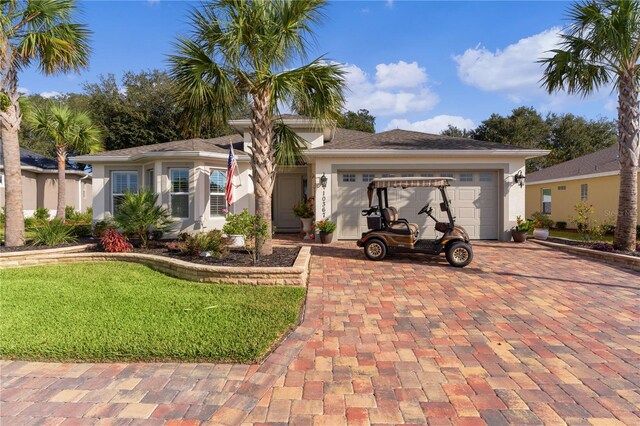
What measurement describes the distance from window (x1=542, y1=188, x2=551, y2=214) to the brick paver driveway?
15.7 metres

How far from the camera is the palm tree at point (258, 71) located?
647 cm

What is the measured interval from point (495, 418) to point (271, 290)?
145 inches

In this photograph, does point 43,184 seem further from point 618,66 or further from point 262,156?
point 618,66

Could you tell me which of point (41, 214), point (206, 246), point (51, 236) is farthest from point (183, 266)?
point (41, 214)

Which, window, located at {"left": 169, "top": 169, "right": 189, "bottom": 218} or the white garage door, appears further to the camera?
the white garage door

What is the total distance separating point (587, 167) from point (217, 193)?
1696 cm

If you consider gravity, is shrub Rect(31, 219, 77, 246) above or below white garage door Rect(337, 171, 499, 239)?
below

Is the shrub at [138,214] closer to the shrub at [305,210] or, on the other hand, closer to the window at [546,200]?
the shrub at [305,210]

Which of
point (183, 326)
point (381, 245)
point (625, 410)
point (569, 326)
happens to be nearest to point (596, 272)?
point (569, 326)

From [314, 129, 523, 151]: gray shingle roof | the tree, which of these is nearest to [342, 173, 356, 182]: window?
[314, 129, 523, 151]: gray shingle roof

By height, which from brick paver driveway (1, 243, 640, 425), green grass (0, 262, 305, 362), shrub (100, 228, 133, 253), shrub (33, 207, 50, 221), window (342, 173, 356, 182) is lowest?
brick paver driveway (1, 243, 640, 425)

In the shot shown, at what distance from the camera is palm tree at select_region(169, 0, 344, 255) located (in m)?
6.47

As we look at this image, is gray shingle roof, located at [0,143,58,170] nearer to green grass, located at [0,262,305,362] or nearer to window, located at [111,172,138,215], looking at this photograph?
window, located at [111,172,138,215]

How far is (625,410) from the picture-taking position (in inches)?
97.7
